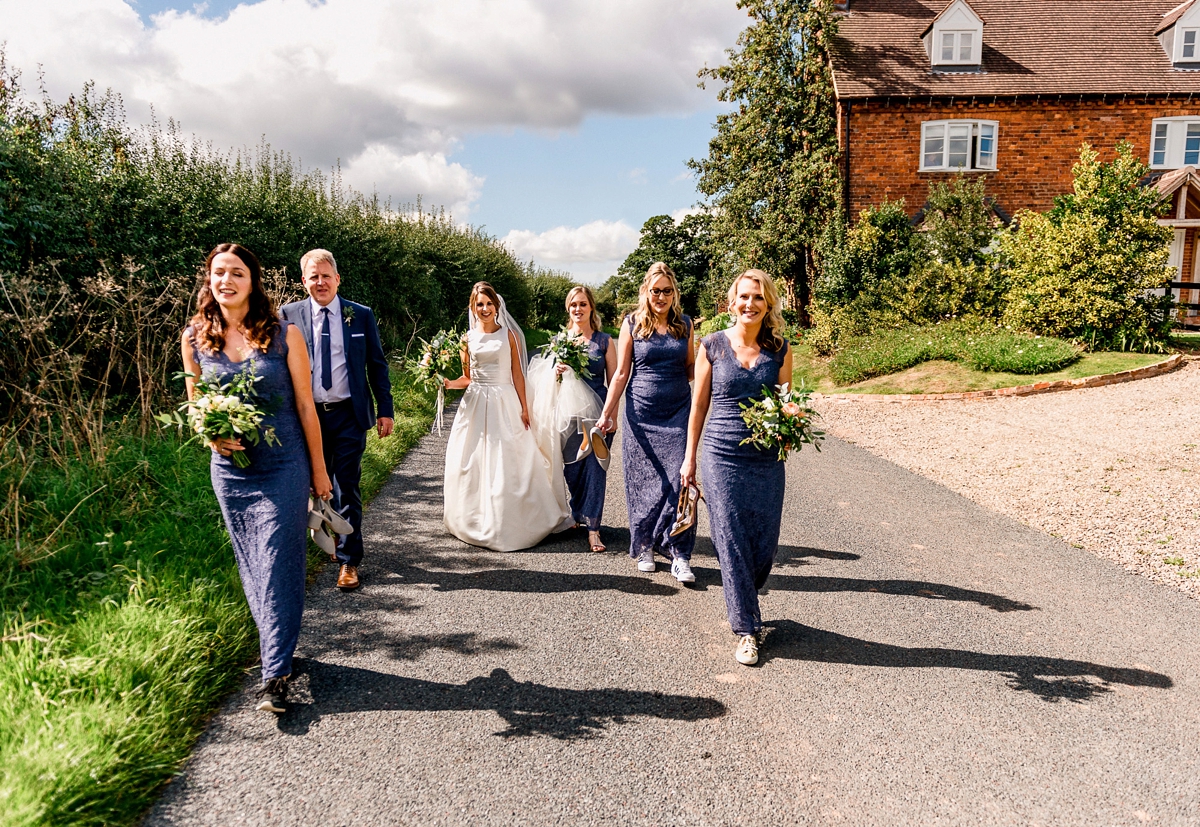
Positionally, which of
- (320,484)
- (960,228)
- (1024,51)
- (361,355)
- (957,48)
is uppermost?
(1024,51)

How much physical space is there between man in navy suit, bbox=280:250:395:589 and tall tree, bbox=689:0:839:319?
791 inches

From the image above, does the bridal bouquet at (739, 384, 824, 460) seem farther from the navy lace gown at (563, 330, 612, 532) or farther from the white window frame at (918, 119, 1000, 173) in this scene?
the white window frame at (918, 119, 1000, 173)

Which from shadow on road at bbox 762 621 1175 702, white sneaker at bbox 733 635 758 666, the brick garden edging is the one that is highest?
the brick garden edging

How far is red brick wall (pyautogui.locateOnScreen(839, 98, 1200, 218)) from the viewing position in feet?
74.2

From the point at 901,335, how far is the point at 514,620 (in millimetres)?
15251

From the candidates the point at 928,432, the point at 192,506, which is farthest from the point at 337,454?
the point at 928,432

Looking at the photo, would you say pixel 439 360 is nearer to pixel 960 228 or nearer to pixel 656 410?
pixel 656 410

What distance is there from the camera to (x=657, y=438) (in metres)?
5.57

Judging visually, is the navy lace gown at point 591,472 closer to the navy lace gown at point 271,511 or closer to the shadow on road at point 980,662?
the shadow on road at point 980,662

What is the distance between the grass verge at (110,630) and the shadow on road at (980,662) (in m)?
3.06

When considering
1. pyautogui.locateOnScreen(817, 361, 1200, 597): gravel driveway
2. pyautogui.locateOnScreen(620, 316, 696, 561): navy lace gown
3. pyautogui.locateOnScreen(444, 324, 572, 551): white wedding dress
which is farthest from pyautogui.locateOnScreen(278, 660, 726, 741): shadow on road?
pyautogui.locateOnScreen(817, 361, 1200, 597): gravel driveway

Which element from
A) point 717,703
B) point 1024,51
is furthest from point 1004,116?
point 717,703

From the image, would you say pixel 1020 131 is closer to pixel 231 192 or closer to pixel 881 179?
pixel 881 179

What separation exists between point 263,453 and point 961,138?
24.6 m
